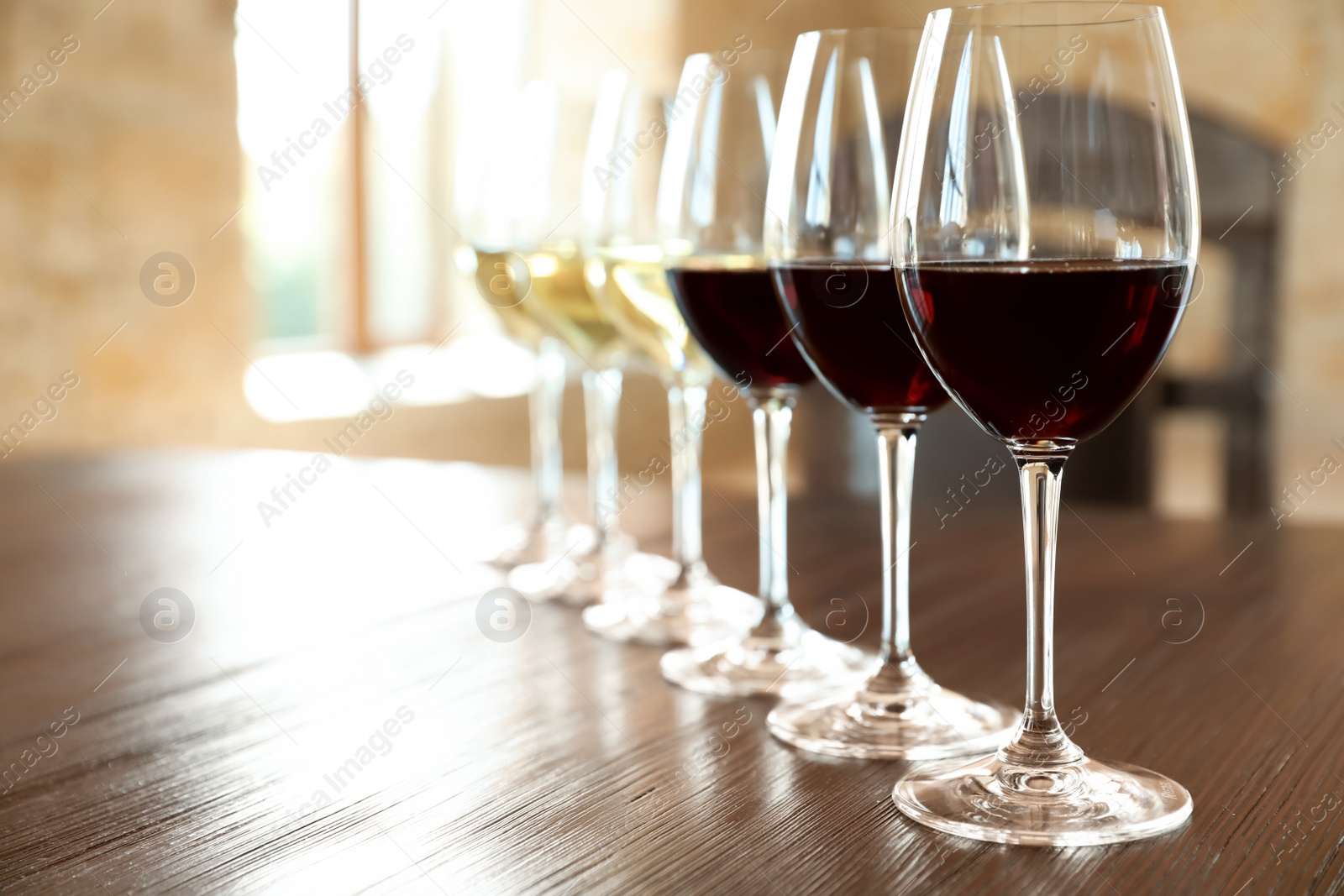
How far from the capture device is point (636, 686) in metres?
0.65

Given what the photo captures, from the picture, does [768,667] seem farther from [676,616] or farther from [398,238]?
[398,238]

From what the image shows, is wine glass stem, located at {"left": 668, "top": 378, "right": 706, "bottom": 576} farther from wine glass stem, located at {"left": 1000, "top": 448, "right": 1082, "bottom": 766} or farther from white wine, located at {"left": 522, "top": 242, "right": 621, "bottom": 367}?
wine glass stem, located at {"left": 1000, "top": 448, "right": 1082, "bottom": 766}

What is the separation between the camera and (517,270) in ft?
3.22

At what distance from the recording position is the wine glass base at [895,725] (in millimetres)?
553

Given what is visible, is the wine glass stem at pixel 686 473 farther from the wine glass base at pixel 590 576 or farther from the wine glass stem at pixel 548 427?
the wine glass stem at pixel 548 427

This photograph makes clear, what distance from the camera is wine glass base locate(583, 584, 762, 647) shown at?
0.74 meters

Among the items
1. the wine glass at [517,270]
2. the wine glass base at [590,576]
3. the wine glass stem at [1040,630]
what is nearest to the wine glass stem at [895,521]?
the wine glass stem at [1040,630]

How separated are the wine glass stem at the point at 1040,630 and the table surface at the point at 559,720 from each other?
0.17 ft

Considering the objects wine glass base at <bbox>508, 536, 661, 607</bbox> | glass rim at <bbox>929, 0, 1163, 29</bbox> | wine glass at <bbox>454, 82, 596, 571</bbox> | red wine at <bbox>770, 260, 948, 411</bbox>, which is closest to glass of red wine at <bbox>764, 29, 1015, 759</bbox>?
red wine at <bbox>770, 260, 948, 411</bbox>

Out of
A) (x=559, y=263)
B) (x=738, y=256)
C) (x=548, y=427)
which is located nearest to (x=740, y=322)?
(x=738, y=256)

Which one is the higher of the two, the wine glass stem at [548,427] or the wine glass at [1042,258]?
the wine glass at [1042,258]

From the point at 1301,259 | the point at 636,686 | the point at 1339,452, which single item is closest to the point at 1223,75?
the point at 1301,259

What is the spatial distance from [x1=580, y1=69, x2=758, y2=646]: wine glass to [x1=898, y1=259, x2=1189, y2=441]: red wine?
0.99 feet

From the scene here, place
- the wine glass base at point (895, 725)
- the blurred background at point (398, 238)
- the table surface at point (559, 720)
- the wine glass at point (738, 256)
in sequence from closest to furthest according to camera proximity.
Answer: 1. the table surface at point (559, 720)
2. the wine glass base at point (895, 725)
3. the wine glass at point (738, 256)
4. the blurred background at point (398, 238)
